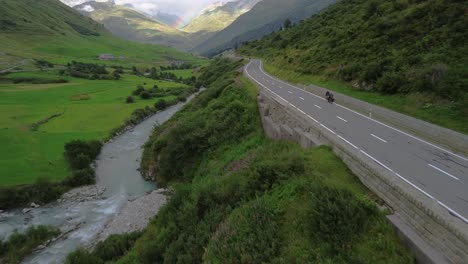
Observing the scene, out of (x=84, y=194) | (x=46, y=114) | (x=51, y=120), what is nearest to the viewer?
(x=84, y=194)

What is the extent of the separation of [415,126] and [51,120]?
66168 mm

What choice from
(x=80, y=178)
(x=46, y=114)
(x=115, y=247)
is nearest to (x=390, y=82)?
(x=115, y=247)

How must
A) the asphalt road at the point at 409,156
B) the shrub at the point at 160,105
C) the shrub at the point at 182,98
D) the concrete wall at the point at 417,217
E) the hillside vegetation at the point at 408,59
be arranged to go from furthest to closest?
the shrub at the point at 182,98
the shrub at the point at 160,105
the hillside vegetation at the point at 408,59
the asphalt road at the point at 409,156
the concrete wall at the point at 417,217

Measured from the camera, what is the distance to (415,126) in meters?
20.5

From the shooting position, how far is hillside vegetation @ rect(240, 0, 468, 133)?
23.2 metres

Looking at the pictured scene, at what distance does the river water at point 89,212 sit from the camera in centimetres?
2625

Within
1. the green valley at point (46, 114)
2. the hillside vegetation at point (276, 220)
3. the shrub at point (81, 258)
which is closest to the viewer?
the hillside vegetation at point (276, 220)

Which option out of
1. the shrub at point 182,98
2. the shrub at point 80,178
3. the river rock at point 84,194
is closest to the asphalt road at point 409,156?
the river rock at point 84,194

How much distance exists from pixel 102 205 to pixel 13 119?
134 feet

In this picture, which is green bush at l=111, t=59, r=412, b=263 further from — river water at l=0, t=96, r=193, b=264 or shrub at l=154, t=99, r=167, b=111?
shrub at l=154, t=99, r=167, b=111

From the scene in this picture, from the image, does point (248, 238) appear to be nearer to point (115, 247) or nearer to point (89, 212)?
point (115, 247)

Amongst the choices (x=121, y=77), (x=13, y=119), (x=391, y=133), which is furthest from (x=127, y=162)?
(x=121, y=77)

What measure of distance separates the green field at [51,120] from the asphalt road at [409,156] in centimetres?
3573

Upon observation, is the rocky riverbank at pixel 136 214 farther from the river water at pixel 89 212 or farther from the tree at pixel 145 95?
the tree at pixel 145 95
